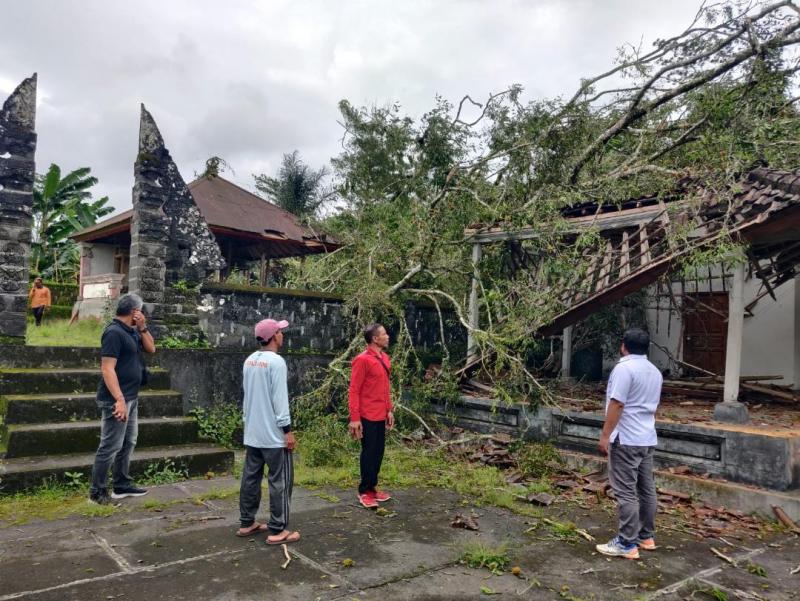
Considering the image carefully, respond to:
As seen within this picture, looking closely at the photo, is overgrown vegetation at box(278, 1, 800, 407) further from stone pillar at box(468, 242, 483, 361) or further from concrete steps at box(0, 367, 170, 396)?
concrete steps at box(0, 367, 170, 396)

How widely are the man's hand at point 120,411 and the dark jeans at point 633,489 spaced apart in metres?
4.11

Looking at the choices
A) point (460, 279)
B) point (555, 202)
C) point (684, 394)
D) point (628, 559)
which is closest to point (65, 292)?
point (460, 279)

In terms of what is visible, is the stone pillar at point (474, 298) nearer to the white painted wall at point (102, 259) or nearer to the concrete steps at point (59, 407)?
the concrete steps at point (59, 407)

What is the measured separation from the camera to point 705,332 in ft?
35.7

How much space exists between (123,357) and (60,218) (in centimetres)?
2011

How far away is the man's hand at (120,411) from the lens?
5.11 metres

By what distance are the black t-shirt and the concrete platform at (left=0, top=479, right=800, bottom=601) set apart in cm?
101

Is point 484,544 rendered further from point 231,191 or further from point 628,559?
point 231,191

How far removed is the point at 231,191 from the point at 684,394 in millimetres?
13636

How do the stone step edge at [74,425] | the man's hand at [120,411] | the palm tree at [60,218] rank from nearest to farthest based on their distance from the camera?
the man's hand at [120,411]
the stone step edge at [74,425]
the palm tree at [60,218]

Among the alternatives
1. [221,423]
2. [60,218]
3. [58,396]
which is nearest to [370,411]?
[221,423]

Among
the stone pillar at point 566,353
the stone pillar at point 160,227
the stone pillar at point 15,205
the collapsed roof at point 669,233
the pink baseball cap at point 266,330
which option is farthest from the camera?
the stone pillar at point 566,353

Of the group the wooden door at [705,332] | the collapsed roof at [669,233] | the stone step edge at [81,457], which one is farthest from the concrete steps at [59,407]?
the wooden door at [705,332]

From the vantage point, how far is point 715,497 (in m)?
5.79
